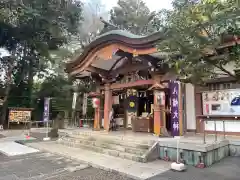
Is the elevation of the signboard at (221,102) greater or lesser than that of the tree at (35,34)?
lesser

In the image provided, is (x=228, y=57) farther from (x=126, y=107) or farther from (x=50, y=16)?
(x=50, y=16)

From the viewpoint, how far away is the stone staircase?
216 inches

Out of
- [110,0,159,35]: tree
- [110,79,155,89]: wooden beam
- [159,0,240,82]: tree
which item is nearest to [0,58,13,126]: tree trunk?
[110,79,155,89]: wooden beam

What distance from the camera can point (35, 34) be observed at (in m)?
15.9

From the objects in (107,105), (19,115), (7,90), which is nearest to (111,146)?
(107,105)

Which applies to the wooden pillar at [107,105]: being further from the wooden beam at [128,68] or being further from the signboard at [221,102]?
→ the signboard at [221,102]

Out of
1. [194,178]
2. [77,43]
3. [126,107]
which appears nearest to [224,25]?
[194,178]

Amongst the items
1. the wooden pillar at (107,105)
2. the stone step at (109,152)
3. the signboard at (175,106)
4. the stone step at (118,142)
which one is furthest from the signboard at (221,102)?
the wooden pillar at (107,105)

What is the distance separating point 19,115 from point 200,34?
49.4ft

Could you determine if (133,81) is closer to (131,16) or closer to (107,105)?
(107,105)

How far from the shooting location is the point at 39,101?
17844mm

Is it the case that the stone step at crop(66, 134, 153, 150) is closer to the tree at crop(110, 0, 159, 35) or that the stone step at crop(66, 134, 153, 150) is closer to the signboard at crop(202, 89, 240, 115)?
the signboard at crop(202, 89, 240, 115)

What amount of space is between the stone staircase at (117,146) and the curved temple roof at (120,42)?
3.04 m

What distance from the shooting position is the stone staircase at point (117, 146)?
216 inches
